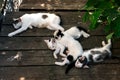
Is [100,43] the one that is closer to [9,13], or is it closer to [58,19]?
[58,19]

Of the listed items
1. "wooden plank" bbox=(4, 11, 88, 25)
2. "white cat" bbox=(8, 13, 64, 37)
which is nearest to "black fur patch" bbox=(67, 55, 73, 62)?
"white cat" bbox=(8, 13, 64, 37)

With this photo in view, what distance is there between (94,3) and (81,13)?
1084 mm

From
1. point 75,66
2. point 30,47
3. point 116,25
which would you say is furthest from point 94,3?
point 30,47

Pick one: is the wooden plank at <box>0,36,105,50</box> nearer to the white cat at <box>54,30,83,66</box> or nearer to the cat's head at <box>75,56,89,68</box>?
the white cat at <box>54,30,83,66</box>

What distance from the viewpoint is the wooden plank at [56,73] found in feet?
8.68

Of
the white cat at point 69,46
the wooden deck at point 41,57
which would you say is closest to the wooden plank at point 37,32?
the wooden deck at point 41,57

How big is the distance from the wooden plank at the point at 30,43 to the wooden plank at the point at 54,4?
25.4 inches

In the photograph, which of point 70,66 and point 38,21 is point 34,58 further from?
point 38,21

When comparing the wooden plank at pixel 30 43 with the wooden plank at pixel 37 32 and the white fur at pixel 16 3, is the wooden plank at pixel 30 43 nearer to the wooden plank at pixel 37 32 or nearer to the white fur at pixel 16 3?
the wooden plank at pixel 37 32

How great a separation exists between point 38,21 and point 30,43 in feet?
1.17

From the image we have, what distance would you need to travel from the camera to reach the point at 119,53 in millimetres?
2932

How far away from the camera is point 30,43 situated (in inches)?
119

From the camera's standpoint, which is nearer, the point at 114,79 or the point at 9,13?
the point at 114,79

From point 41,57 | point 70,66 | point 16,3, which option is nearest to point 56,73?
point 70,66
